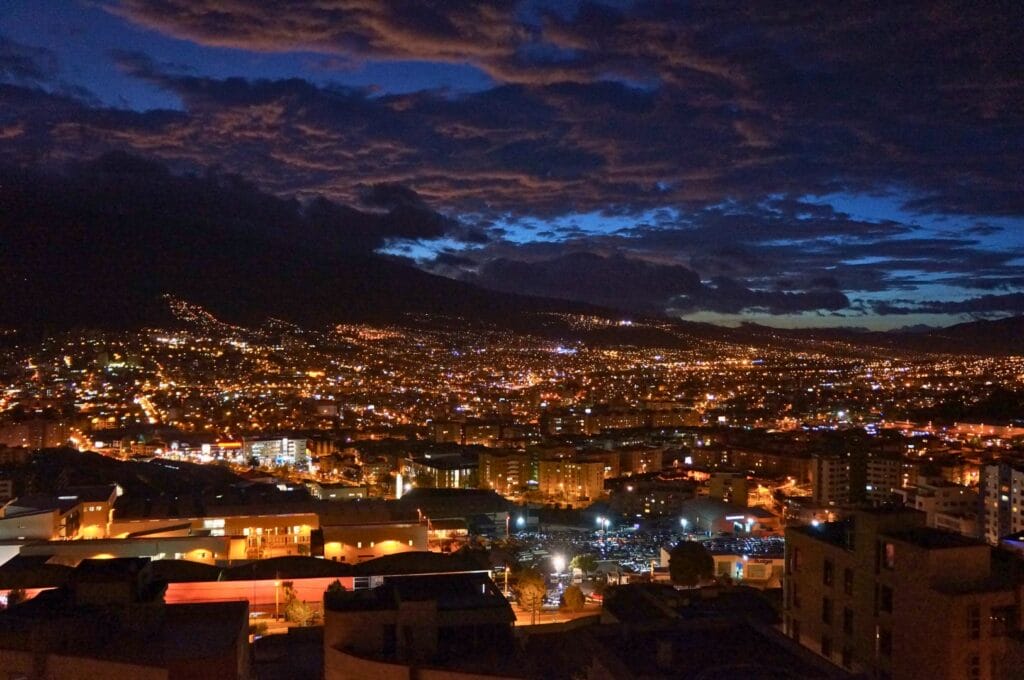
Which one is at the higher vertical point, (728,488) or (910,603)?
(910,603)

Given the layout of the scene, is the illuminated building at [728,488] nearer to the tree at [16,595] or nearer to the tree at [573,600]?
the tree at [573,600]

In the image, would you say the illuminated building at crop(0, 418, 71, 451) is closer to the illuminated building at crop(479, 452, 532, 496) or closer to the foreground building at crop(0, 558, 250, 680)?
the illuminated building at crop(479, 452, 532, 496)

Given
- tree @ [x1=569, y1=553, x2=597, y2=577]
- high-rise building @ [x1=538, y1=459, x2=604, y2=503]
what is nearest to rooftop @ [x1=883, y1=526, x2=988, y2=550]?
tree @ [x1=569, y1=553, x2=597, y2=577]

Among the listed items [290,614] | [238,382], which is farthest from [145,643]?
[238,382]

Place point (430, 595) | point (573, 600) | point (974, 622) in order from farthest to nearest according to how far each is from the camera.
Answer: point (573, 600)
point (430, 595)
point (974, 622)

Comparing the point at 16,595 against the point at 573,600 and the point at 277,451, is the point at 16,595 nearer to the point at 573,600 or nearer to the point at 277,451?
the point at 573,600

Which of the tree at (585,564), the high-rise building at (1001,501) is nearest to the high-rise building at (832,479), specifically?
the high-rise building at (1001,501)

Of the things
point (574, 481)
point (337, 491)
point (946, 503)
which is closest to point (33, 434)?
point (337, 491)
